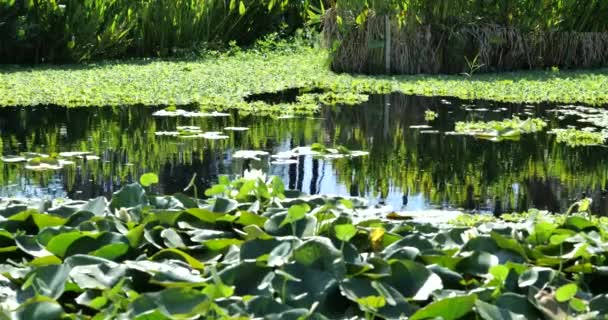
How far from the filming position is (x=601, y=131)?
7.98 m

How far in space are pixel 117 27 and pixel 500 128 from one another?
5.93m

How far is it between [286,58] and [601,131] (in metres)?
5.92

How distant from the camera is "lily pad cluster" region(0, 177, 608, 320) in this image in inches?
112

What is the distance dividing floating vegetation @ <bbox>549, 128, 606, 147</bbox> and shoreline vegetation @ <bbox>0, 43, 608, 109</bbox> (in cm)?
184

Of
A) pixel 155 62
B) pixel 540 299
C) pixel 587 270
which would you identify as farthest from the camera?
pixel 155 62

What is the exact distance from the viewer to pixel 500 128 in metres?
7.87

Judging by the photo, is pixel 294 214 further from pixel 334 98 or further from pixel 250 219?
pixel 334 98

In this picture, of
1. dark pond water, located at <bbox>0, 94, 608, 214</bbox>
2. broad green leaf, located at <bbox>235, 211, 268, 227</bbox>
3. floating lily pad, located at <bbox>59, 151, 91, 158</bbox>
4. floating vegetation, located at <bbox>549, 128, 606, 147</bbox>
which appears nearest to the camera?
broad green leaf, located at <bbox>235, 211, 268, 227</bbox>

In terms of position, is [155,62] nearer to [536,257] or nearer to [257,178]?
[257,178]

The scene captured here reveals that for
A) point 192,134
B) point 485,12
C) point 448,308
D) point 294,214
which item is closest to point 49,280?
point 294,214

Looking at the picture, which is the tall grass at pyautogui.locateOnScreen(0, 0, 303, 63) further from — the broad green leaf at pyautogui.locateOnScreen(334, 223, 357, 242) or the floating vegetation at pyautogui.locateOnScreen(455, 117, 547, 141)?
the broad green leaf at pyautogui.locateOnScreen(334, 223, 357, 242)

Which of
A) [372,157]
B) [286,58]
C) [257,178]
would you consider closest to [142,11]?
[286,58]

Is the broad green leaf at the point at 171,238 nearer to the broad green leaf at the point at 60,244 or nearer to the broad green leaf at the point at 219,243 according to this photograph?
the broad green leaf at the point at 219,243

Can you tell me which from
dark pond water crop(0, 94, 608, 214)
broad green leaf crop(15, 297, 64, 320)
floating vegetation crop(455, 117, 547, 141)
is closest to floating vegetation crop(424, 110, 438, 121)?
dark pond water crop(0, 94, 608, 214)
